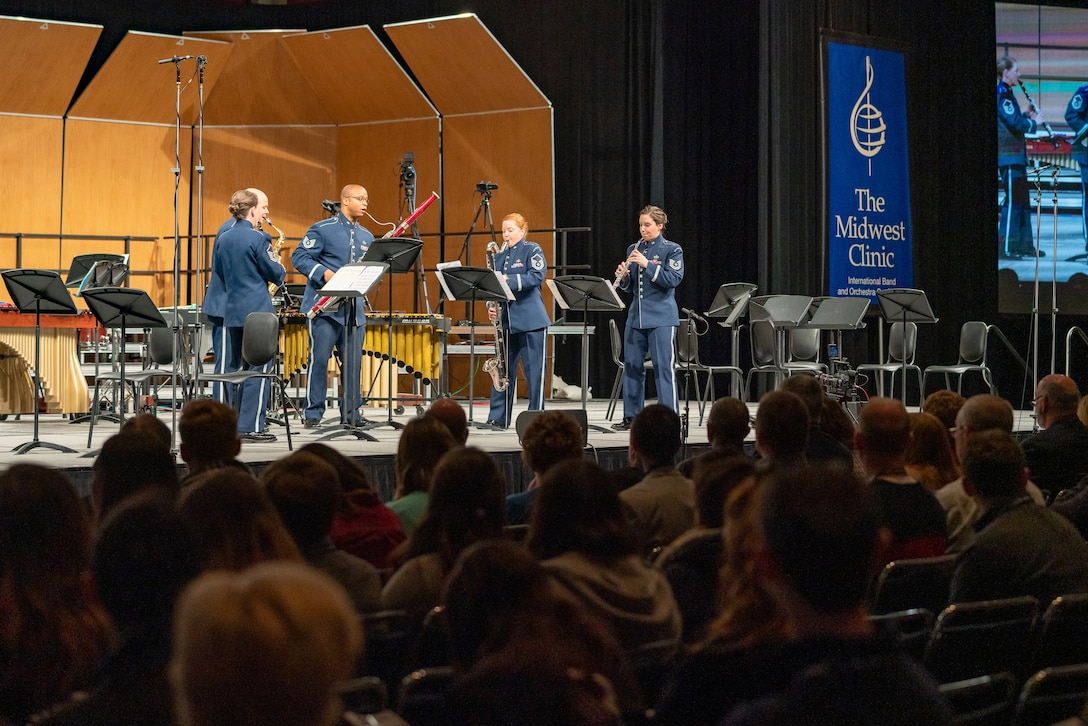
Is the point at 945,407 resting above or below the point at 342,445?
above

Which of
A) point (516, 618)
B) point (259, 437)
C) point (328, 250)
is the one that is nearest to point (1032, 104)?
point (328, 250)

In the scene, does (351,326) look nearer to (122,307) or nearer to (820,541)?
(122,307)

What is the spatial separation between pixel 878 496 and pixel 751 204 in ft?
29.1

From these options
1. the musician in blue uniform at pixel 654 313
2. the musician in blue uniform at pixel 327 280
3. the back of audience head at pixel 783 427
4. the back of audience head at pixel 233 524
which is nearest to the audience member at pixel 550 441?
the back of audience head at pixel 783 427

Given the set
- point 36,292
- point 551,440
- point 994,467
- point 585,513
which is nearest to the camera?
point 585,513

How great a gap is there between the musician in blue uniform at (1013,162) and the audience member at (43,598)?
11337mm

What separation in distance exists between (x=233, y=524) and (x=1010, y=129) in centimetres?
1148

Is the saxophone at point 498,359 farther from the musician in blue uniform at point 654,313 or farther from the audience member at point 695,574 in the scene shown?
the audience member at point 695,574

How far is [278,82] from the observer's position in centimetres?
1372

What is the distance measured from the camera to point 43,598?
6.59 ft

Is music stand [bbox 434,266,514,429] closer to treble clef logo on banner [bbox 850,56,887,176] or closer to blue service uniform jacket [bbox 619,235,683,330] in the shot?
blue service uniform jacket [bbox 619,235,683,330]

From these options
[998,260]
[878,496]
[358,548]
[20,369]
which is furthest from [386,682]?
[998,260]

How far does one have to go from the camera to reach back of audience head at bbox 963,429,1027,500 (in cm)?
305

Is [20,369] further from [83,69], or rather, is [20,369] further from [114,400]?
[83,69]
